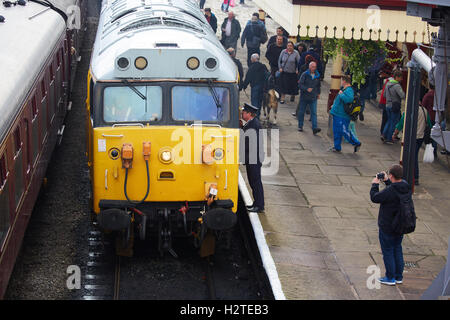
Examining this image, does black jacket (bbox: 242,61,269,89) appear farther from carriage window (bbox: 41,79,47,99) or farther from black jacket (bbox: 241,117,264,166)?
carriage window (bbox: 41,79,47,99)

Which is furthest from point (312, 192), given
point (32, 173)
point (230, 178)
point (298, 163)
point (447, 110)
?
point (447, 110)

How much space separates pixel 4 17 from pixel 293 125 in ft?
26.5

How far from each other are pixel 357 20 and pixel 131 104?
21.5 ft

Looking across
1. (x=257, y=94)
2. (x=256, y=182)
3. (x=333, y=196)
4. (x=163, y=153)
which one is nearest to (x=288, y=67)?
(x=257, y=94)

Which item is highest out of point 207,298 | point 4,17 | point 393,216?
point 4,17

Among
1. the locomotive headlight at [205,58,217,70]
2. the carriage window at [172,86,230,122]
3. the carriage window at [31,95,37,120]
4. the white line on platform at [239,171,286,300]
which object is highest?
the locomotive headlight at [205,58,217,70]

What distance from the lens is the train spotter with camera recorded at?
10.2 m

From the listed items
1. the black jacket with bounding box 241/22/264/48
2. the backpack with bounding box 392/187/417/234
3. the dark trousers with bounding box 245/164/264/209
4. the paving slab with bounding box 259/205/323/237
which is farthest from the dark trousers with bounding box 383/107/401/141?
the backpack with bounding box 392/187/417/234

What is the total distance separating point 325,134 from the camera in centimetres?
1795

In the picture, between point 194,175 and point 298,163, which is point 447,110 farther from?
point 194,175

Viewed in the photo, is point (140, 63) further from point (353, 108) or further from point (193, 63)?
point (353, 108)

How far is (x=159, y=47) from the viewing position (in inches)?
410

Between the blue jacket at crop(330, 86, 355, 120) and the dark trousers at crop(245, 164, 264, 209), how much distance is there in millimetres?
4418

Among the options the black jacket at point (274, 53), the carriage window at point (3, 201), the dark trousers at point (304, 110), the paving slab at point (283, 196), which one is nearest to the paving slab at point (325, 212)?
the paving slab at point (283, 196)
